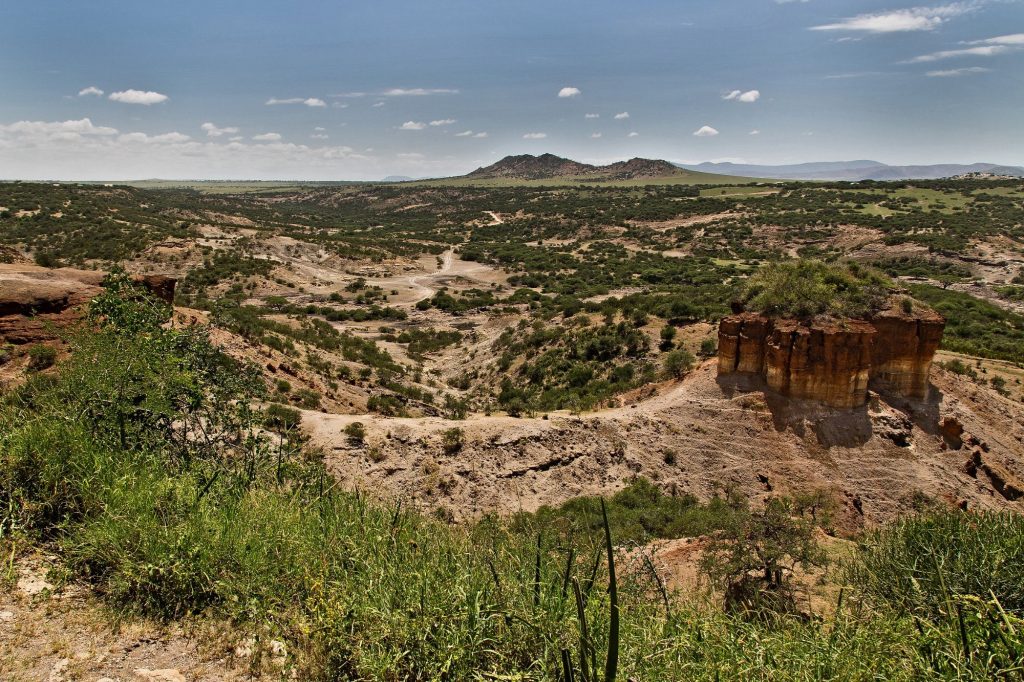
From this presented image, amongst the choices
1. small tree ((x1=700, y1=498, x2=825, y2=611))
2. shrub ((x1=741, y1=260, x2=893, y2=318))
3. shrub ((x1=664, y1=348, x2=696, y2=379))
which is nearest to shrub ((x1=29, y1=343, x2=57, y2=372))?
small tree ((x1=700, y1=498, x2=825, y2=611))

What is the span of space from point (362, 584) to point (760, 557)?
24.7 ft

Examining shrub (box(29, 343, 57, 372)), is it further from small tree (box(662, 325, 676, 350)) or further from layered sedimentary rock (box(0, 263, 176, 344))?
small tree (box(662, 325, 676, 350))

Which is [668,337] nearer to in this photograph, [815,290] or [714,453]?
[815,290]

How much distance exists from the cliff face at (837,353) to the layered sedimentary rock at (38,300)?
627 inches

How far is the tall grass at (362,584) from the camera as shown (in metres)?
4.66

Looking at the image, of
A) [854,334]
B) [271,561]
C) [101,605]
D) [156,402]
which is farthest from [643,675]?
[854,334]

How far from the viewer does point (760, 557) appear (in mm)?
9820

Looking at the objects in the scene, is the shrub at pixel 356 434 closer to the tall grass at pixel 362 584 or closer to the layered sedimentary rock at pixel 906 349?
the tall grass at pixel 362 584

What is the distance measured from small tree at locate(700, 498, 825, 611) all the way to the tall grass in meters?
1.92

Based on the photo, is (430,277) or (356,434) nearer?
(356,434)

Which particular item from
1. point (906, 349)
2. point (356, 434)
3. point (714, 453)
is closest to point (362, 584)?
point (356, 434)

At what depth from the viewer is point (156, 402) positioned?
760cm

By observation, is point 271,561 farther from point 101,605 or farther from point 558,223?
point 558,223

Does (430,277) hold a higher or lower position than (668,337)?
higher
